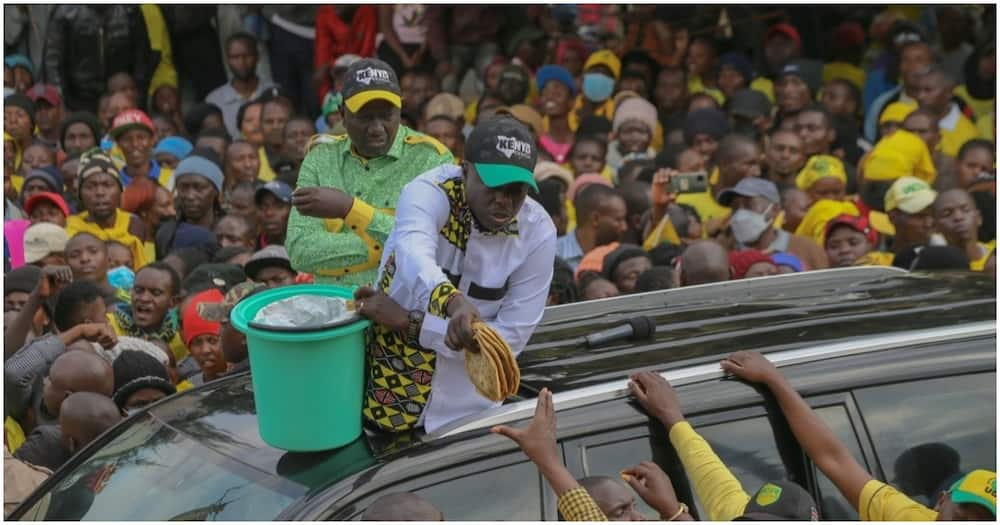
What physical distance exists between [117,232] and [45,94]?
395 centimetres

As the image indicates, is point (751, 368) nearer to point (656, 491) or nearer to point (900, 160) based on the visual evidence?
point (656, 491)

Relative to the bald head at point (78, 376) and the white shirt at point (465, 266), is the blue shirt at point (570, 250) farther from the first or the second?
the white shirt at point (465, 266)

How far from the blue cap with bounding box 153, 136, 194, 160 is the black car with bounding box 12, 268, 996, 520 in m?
7.02

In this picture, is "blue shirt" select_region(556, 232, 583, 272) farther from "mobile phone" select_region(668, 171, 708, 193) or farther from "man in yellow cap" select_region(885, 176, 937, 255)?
"man in yellow cap" select_region(885, 176, 937, 255)

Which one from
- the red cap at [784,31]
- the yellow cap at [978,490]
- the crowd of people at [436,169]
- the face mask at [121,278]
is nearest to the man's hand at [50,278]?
the crowd of people at [436,169]

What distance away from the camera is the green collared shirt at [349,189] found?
505 cm

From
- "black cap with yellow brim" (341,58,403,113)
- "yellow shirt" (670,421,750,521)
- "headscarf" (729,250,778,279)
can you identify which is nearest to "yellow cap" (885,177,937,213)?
"headscarf" (729,250,778,279)

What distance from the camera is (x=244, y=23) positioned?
13664 mm

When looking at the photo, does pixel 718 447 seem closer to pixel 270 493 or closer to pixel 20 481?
pixel 270 493

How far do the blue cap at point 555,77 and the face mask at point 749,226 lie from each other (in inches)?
143

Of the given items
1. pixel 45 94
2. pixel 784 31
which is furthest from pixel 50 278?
pixel 784 31

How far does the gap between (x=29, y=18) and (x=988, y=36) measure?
866 centimetres

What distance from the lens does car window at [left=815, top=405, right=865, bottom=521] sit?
4.02 meters

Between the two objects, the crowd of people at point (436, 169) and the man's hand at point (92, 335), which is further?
the man's hand at point (92, 335)
